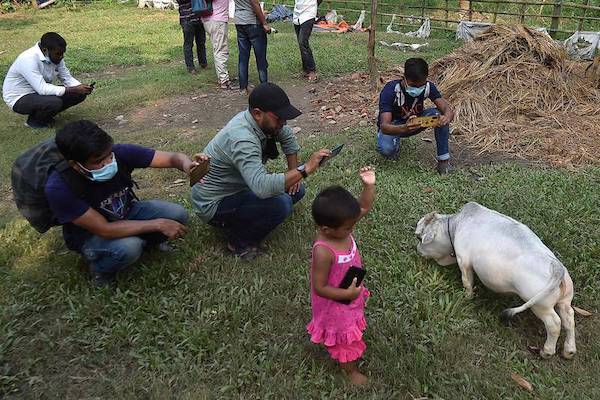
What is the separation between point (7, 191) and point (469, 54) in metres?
6.35

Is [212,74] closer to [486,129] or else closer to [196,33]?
[196,33]

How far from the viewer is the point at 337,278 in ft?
7.70

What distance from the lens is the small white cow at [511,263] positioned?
264 centimetres

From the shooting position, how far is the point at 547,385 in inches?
102

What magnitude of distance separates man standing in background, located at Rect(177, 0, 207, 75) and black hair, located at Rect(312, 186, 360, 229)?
302 inches

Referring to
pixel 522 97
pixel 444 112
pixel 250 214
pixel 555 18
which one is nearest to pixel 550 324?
pixel 250 214

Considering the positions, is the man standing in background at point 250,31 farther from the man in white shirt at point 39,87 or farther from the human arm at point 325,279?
the human arm at point 325,279

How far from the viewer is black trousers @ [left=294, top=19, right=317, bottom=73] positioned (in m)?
8.42

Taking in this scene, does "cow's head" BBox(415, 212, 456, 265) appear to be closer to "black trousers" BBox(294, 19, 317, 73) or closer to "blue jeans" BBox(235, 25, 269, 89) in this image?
"blue jeans" BBox(235, 25, 269, 89)

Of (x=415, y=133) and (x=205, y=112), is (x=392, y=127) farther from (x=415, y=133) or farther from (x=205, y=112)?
(x=205, y=112)

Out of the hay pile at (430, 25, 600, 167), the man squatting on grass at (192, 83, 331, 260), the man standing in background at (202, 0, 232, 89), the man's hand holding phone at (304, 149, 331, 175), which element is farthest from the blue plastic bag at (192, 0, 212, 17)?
the man's hand holding phone at (304, 149, 331, 175)

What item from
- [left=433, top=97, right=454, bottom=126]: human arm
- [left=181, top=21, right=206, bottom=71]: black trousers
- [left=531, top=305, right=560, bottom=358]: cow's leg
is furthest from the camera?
[left=181, top=21, right=206, bottom=71]: black trousers

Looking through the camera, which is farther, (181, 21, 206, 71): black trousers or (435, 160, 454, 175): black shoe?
(181, 21, 206, 71): black trousers

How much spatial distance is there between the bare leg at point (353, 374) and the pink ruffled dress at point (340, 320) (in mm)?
79
